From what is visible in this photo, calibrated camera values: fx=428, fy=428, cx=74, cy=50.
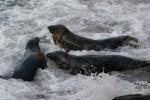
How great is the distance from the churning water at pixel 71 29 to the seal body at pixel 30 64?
5.4 inches

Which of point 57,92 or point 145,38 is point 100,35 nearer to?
point 145,38

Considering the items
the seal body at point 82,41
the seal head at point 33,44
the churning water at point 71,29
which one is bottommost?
the churning water at point 71,29

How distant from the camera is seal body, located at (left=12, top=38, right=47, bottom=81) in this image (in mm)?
8531

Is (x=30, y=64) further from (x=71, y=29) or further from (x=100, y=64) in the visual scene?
(x=71, y=29)

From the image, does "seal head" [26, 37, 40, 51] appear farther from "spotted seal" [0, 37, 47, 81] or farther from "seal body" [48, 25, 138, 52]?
"seal body" [48, 25, 138, 52]

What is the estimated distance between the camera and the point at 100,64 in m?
8.65

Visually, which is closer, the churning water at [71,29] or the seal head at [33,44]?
the churning water at [71,29]

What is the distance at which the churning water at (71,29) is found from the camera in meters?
7.93

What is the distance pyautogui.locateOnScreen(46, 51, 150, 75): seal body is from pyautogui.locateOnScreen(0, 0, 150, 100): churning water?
209mm

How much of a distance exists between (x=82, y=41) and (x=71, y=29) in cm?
169

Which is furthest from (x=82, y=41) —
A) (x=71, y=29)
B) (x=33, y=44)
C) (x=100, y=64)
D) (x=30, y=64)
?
(x=71, y=29)

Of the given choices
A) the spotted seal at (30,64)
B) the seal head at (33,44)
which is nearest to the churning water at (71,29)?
the spotted seal at (30,64)

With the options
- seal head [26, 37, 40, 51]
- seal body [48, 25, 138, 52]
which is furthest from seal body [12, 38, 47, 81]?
seal body [48, 25, 138, 52]

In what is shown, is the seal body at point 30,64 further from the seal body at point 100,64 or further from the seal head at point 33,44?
the seal body at point 100,64
